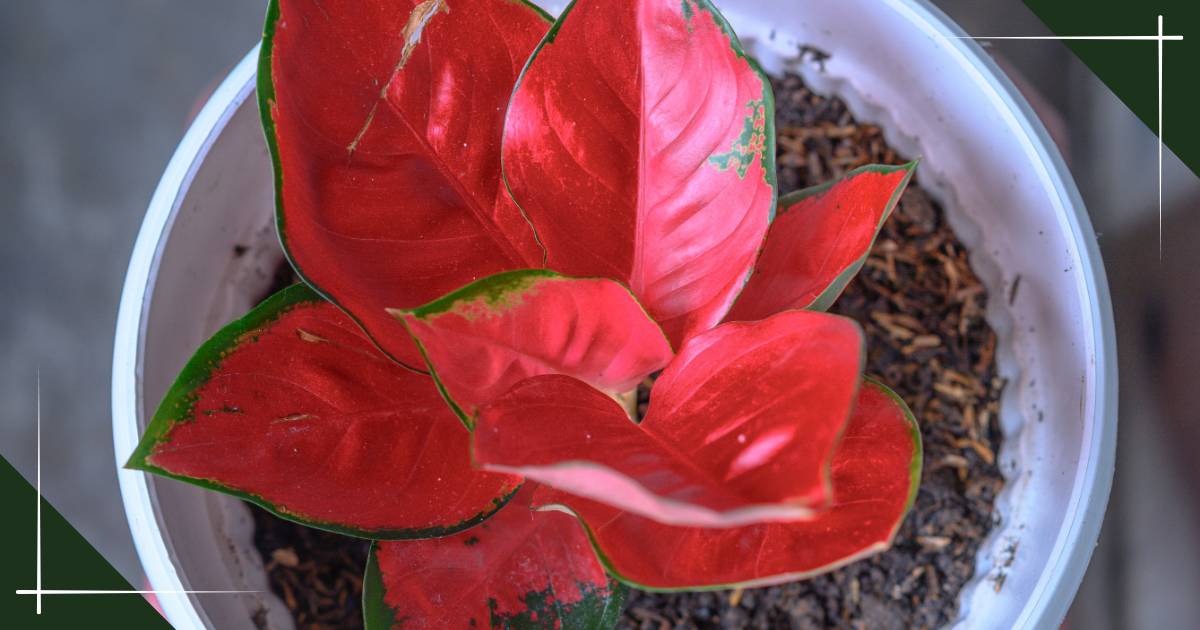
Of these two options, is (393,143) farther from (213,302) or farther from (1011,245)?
(1011,245)

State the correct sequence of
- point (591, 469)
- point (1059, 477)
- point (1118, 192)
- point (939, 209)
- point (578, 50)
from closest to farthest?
point (591, 469) < point (578, 50) < point (1059, 477) < point (939, 209) < point (1118, 192)

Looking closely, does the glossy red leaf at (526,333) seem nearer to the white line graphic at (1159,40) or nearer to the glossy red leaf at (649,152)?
the glossy red leaf at (649,152)

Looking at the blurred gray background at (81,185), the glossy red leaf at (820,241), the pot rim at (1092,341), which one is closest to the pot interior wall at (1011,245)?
the pot rim at (1092,341)

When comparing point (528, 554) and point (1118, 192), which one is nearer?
point (528, 554)

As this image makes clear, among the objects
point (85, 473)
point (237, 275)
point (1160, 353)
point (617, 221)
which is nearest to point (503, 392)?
point (617, 221)

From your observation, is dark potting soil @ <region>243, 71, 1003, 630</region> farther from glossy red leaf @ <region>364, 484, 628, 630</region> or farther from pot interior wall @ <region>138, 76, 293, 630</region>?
glossy red leaf @ <region>364, 484, 628, 630</region>

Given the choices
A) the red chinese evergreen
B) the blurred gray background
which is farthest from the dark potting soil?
the blurred gray background

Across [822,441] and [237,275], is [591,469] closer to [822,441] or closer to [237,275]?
[822,441]
